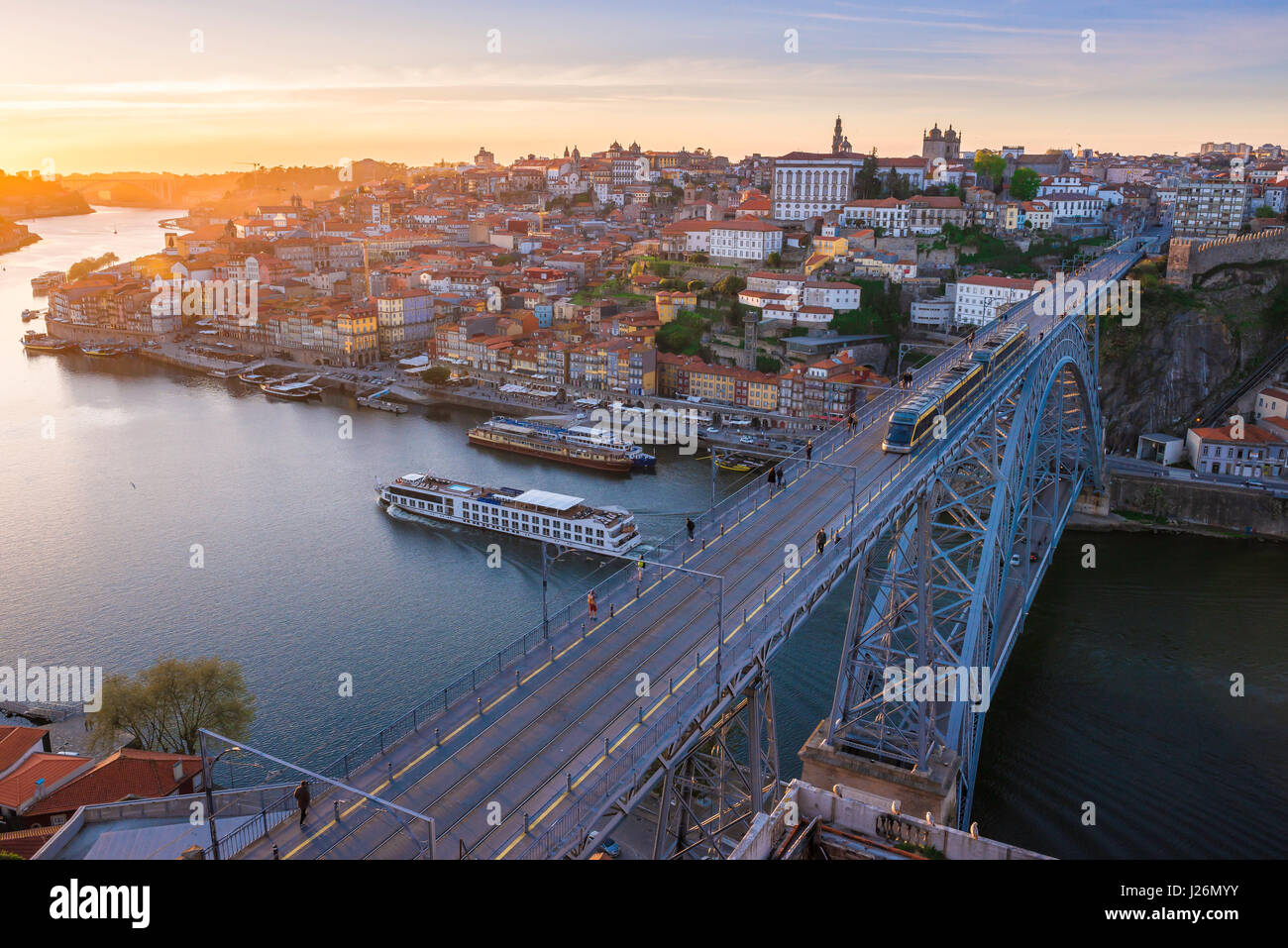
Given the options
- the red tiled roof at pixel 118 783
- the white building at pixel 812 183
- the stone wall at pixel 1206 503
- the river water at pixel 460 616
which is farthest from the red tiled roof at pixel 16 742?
the white building at pixel 812 183

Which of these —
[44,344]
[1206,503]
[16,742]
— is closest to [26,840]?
[16,742]

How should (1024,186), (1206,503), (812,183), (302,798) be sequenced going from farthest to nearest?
(812,183) < (1024,186) < (1206,503) < (302,798)

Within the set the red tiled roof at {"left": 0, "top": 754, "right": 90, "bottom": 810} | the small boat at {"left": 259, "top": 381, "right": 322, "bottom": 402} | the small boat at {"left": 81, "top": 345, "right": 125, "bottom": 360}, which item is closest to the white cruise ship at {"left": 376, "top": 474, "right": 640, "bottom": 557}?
the red tiled roof at {"left": 0, "top": 754, "right": 90, "bottom": 810}

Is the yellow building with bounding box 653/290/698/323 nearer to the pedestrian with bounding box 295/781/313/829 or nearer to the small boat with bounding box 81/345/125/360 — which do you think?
the small boat with bounding box 81/345/125/360

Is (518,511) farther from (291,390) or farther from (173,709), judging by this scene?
(291,390)

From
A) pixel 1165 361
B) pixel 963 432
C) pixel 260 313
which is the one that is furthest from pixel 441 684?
pixel 260 313
